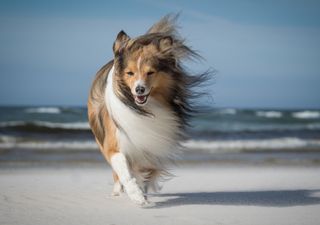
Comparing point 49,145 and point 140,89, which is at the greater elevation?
point 140,89

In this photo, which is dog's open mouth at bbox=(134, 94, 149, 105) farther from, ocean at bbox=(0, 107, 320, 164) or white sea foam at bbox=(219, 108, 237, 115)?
white sea foam at bbox=(219, 108, 237, 115)

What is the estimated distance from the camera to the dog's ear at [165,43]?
6.02 meters

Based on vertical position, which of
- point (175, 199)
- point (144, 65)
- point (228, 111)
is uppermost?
point (228, 111)

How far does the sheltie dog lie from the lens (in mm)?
5844

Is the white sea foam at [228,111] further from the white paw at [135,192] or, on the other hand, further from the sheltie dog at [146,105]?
the white paw at [135,192]

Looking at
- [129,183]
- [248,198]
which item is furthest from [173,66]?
[248,198]

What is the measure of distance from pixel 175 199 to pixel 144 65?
176 cm

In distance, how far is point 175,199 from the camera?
22.1 ft

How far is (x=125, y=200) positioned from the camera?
6.54 m

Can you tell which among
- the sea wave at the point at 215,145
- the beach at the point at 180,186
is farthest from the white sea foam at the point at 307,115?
the beach at the point at 180,186

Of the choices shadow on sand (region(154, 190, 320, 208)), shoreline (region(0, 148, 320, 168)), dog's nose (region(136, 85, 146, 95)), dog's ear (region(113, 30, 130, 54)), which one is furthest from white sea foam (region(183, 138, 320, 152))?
dog's nose (region(136, 85, 146, 95))

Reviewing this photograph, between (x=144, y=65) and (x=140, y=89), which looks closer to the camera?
(x=140, y=89)

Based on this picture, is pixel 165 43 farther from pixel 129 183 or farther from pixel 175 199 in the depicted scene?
pixel 175 199

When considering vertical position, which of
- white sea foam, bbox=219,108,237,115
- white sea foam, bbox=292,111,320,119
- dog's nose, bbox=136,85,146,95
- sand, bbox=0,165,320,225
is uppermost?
white sea foam, bbox=292,111,320,119
